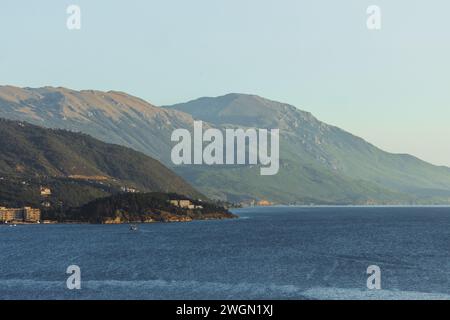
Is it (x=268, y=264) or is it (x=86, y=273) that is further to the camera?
(x=268, y=264)

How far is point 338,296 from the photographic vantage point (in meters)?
130

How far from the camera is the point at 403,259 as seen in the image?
641 feet

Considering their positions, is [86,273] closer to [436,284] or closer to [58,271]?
[58,271]

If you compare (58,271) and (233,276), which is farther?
(58,271)
